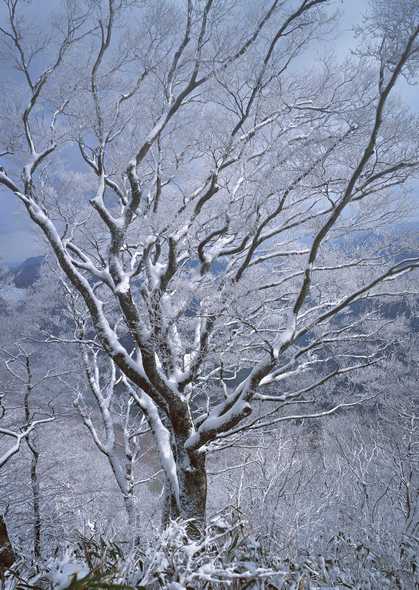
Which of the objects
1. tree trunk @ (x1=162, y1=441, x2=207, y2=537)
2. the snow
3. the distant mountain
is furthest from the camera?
the distant mountain

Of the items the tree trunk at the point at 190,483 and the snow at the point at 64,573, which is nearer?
the snow at the point at 64,573

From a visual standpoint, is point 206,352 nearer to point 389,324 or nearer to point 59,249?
point 59,249

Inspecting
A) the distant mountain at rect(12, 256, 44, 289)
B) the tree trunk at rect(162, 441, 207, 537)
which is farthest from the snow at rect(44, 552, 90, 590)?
the distant mountain at rect(12, 256, 44, 289)

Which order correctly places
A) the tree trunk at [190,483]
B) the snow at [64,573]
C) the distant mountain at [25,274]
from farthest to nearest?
1. the distant mountain at [25,274]
2. the tree trunk at [190,483]
3. the snow at [64,573]

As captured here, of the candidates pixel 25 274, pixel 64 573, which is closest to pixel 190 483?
pixel 64 573

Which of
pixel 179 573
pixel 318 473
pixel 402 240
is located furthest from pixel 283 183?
pixel 318 473

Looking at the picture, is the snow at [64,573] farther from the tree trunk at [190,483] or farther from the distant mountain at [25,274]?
the distant mountain at [25,274]

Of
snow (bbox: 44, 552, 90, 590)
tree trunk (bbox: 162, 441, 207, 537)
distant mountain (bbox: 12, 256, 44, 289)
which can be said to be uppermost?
distant mountain (bbox: 12, 256, 44, 289)

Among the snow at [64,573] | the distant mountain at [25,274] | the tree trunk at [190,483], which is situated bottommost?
the tree trunk at [190,483]

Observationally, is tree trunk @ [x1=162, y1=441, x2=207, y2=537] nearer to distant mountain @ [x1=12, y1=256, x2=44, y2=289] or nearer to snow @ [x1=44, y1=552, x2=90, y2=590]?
snow @ [x1=44, y1=552, x2=90, y2=590]

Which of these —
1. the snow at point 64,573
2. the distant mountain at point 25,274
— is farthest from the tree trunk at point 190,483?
the distant mountain at point 25,274

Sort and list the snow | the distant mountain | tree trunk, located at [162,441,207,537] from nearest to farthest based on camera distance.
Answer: the snow → tree trunk, located at [162,441,207,537] → the distant mountain

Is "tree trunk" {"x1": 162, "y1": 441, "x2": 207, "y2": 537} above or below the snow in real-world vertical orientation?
below

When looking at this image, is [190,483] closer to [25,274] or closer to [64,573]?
[64,573]
